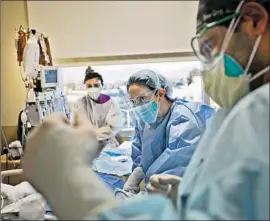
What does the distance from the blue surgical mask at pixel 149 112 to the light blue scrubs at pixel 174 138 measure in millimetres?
31

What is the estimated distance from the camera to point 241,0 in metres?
0.75

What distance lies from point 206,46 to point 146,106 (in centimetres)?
125

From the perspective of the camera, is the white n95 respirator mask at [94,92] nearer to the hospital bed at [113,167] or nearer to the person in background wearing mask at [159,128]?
the hospital bed at [113,167]

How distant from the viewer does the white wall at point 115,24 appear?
3.38 m

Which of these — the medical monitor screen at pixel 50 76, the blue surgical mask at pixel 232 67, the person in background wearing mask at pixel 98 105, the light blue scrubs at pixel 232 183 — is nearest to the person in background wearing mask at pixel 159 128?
the medical monitor screen at pixel 50 76

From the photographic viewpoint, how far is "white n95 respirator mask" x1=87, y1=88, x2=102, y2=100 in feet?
10.4

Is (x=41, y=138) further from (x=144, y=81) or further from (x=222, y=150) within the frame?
(x=144, y=81)

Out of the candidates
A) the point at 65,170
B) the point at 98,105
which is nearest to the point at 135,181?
the point at 98,105

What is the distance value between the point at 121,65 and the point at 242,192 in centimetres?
300

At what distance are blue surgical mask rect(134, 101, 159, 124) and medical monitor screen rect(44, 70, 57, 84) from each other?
0.50m

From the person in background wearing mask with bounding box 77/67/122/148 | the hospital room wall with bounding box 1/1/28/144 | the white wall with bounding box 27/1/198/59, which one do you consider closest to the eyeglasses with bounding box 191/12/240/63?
the person in background wearing mask with bounding box 77/67/122/148

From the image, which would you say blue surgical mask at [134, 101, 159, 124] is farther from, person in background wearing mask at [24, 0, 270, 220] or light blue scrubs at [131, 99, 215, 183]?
person in background wearing mask at [24, 0, 270, 220]

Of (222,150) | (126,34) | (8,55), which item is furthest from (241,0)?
(8,55)

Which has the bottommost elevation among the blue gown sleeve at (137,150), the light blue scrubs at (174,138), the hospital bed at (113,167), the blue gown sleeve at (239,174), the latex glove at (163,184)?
the hospital bed at (113,167)
